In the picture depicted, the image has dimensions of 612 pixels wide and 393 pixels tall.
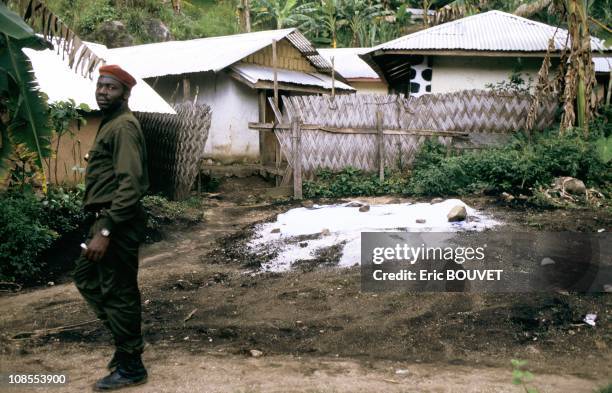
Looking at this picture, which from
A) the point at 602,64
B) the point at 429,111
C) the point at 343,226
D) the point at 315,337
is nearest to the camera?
the point at 315,337

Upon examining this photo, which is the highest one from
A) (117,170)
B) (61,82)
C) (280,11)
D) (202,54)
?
(280,11)

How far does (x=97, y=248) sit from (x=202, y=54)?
12.5 m

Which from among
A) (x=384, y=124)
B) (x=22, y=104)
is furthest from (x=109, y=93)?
(x=384, y=124)

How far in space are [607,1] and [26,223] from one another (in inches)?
396

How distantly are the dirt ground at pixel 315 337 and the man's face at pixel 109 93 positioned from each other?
1686 millimetres

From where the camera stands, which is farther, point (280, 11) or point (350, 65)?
point (280, 11)

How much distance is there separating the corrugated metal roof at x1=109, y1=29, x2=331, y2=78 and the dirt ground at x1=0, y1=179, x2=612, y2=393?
824cm

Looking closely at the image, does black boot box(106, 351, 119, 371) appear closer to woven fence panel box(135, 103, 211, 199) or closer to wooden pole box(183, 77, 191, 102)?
woven fence panel box(135, 103, 211, 199)

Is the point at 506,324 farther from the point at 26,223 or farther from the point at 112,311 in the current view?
the point at 26,223

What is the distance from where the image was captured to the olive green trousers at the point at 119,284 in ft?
12.1

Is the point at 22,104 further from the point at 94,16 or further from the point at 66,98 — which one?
the point at 94,16

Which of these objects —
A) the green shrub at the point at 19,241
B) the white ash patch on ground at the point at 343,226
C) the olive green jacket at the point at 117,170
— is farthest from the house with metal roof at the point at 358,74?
the olive green jacket at the point at 117,170

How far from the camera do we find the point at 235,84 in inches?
584

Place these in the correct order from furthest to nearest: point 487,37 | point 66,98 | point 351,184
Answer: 1. point 487,37
2. point 351,184
3. point 66,98
